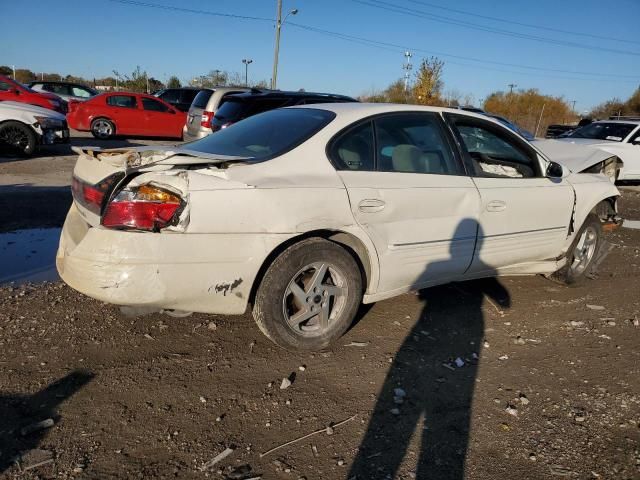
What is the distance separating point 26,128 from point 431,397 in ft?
35.2

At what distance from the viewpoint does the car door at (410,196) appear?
3.31 m

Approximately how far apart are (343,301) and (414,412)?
2.94ft

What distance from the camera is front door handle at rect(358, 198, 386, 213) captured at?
3.24m

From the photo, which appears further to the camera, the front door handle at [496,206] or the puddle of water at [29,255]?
the puddle of water at [29,255]

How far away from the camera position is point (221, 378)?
9.82 feet

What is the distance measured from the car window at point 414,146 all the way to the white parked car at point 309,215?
0.01 m

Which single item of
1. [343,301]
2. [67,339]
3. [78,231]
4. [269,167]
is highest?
[269,167]

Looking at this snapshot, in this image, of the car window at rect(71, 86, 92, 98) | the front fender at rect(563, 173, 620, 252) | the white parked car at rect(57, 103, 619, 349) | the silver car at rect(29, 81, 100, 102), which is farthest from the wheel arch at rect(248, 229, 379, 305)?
the car window at rect(71, 86, 92, 98)

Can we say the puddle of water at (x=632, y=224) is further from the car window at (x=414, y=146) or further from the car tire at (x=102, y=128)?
the car tire at (x=102, y=128)

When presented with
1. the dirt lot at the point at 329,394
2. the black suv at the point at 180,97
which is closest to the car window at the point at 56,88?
the black suv at the point at 180,97

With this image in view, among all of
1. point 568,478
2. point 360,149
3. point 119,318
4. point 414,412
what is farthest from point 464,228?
point 119,318

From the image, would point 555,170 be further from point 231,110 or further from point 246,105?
point 231,110

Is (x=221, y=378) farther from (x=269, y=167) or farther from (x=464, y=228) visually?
(x=464, y=228)

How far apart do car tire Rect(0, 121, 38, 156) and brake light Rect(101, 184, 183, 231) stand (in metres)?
9.45
